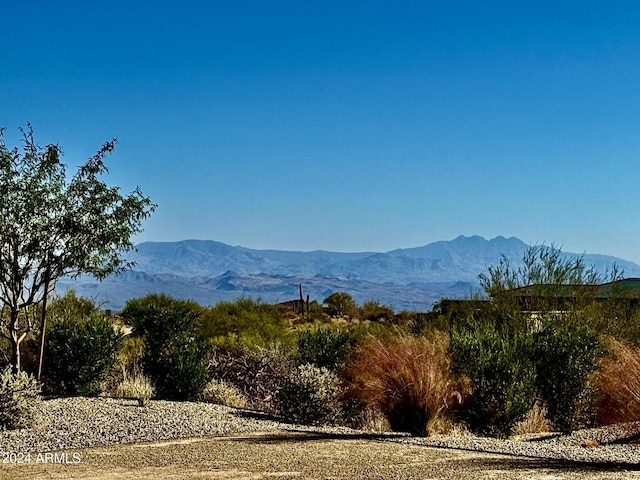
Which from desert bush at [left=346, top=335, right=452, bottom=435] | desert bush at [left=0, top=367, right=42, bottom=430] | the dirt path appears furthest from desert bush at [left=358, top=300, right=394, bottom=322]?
the dirt path

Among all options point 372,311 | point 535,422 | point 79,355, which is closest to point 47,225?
point 79,355

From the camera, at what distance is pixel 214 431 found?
13211 mm

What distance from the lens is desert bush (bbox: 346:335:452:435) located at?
1364 cm

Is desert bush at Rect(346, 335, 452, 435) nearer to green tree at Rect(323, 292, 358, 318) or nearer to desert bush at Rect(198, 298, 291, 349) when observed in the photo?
desert bush at Rect(198, 298, 291, 349)

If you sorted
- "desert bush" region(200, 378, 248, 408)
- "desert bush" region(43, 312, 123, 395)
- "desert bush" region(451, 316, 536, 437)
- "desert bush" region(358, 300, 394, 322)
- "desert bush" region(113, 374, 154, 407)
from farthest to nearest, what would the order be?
"desert bush" region(358, 300, 394, 322)
"desert bush" region(200, 378, 248, 408)
"desert bush" region(43, 312, 123, 395)
"desert bush" region(113, 374, 154, 407)
"desert bush" region(451, 316, 536, 437)

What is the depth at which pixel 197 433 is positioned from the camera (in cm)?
1304

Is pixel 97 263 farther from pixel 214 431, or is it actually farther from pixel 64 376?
pixel 214 431

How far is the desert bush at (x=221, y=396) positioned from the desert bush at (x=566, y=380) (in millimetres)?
6012

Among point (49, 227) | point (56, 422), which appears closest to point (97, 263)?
point (49, 227)

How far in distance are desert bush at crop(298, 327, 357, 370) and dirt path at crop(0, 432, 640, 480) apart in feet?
19.8

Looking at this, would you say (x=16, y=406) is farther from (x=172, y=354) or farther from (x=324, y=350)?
(x=324, y=350)

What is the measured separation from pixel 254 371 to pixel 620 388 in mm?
8074

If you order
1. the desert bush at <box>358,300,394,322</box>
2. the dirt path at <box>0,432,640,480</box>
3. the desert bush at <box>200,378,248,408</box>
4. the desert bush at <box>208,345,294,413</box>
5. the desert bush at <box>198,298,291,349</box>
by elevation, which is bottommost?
the dirt path at <box>0,432,640,480</box>

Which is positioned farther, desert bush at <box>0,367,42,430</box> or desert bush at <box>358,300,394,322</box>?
desert bush at <box>358,300,394,322</box>
